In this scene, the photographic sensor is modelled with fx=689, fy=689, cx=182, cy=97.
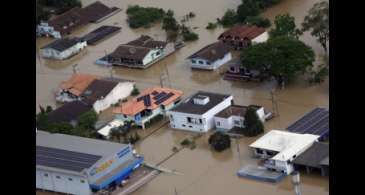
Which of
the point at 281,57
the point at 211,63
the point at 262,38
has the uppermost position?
the point at 281,57

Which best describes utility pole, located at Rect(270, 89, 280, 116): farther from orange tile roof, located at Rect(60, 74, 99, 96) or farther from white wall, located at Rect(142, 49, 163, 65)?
orange tile roof, located at Rect(60, 74, 99, 96)

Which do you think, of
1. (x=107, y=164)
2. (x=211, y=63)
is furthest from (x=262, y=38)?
(x=107, y=164)

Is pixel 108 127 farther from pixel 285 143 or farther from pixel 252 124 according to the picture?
pixel 285 143

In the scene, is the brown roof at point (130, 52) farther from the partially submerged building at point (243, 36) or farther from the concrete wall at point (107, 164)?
the concrete wall at point (107, 164)
